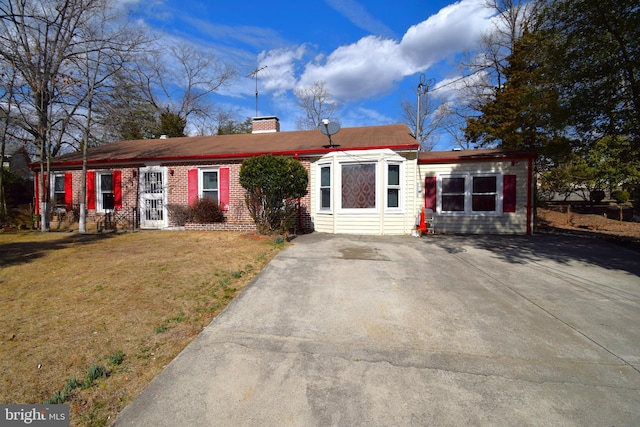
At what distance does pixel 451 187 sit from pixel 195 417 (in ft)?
35.2

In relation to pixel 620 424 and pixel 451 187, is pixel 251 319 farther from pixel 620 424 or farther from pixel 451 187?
pixel 451 187

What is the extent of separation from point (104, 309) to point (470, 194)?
10942 mm

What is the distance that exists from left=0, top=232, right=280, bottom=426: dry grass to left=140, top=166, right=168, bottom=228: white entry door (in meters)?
4.49

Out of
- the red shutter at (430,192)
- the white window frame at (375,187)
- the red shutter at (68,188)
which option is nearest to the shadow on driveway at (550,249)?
the red shutter at (430,192)

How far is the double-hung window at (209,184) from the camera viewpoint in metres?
11.3

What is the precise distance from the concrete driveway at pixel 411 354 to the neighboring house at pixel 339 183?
4408mm

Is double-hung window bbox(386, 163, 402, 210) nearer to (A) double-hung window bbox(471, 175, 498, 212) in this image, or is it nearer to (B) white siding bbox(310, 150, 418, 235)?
(B) white siding bbox(310, 150, 418, 235)

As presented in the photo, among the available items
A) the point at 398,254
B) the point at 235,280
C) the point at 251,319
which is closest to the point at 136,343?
the point at 251,319

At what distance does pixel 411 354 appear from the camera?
302 cm

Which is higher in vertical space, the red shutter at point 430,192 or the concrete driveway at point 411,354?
the red shutter at point 430,192

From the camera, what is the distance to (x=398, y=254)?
22.8 feet

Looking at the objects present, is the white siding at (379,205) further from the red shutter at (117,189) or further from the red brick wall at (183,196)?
the red shutter at (117,189)

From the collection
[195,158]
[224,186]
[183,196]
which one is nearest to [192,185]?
[183,196]

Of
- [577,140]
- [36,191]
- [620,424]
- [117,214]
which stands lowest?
[620,424]
